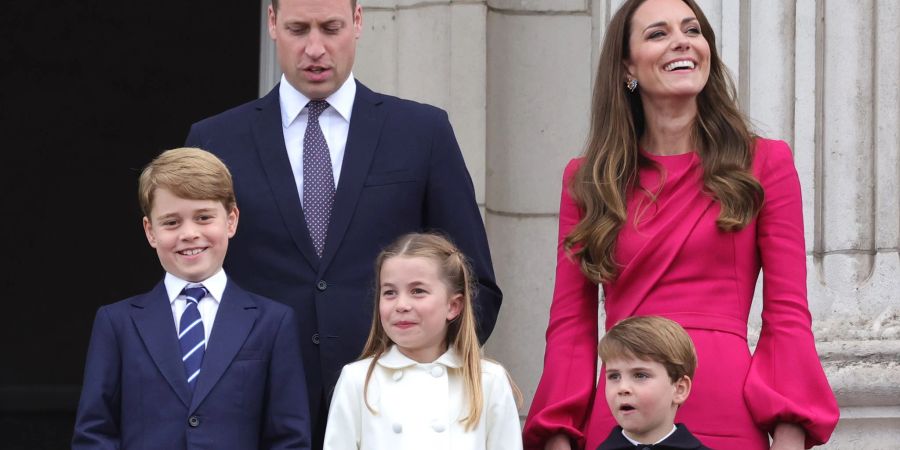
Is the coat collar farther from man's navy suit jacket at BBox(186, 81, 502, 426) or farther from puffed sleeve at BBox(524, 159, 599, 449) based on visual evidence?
puffed sleeve at BBox(524, 159, 599, 449)

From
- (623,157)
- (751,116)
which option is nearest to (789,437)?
(623,157)

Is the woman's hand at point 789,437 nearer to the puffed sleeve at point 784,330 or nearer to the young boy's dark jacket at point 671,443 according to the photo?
the puffed sleeve at point 784,330

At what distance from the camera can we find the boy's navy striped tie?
12.0 ft

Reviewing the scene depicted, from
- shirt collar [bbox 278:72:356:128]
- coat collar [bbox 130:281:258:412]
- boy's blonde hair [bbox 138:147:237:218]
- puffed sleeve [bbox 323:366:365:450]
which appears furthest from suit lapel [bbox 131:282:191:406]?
shirt collar [bbox 278:72:356:128]

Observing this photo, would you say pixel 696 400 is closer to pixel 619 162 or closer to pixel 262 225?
pixel 619 162

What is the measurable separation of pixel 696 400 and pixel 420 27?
102 inches

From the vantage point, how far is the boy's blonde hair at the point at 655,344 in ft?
11.4

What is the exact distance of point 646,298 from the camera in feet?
12.1

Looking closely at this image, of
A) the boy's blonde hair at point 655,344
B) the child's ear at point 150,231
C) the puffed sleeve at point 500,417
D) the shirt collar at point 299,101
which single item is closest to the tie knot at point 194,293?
the child's ear at point 150,231

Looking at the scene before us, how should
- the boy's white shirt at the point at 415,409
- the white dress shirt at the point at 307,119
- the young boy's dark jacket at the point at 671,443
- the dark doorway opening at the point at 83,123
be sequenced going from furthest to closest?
the dark doorway opening at the point at 83,123 → the white dress shirt at the point at 307,119 → the boy's white shirt at the point at 415,409 → the young boy's dark jacket at the point at 671,443

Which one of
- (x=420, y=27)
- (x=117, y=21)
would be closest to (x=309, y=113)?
(x=420, y=27)

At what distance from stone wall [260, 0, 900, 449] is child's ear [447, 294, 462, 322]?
58.4 inches

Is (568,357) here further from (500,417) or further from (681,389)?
(681,389)

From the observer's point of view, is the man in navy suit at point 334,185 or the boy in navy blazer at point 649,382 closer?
the boy in navy blazer at point 649,382
